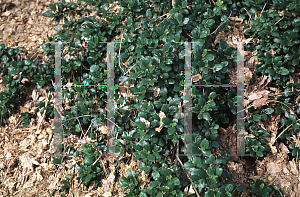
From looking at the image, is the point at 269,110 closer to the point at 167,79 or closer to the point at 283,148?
the point at 283,148

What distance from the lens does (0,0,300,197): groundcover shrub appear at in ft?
7.01

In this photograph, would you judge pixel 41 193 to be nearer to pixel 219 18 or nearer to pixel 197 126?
pixel 197 126

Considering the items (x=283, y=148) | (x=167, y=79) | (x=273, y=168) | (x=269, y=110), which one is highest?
(x=167, y=79)

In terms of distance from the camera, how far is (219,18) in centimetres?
257

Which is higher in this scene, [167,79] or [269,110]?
[167,79]

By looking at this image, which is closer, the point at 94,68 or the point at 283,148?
the point at 283,148

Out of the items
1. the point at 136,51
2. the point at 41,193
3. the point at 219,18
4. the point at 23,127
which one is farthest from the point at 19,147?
the point at 219,18

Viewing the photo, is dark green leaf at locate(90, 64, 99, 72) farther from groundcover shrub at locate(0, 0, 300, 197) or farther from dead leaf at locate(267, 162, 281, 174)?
dead leaf at locate(267, 162, 281, 174)

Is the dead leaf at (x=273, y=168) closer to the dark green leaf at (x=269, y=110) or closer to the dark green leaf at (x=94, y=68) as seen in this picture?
the dark green leaf at (x=269, y=110)

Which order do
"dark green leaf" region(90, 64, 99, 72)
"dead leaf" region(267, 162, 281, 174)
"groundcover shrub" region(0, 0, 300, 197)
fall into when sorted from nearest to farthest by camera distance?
A: "groundcover shrub" region(0, 0, 300, 197) → "dead leaf" region(267, 162, 281, 174) → "dark green leaf" region(90, 64, 99, 72)

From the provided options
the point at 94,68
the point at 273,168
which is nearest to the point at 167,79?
the point at 94,68

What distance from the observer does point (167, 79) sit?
231 centimetres

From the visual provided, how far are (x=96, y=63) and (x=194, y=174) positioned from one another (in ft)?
4.95

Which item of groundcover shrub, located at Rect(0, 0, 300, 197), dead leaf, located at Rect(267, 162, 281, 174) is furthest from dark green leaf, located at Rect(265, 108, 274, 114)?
dead leaf, located at Rect(267, 162, 281, 174)
